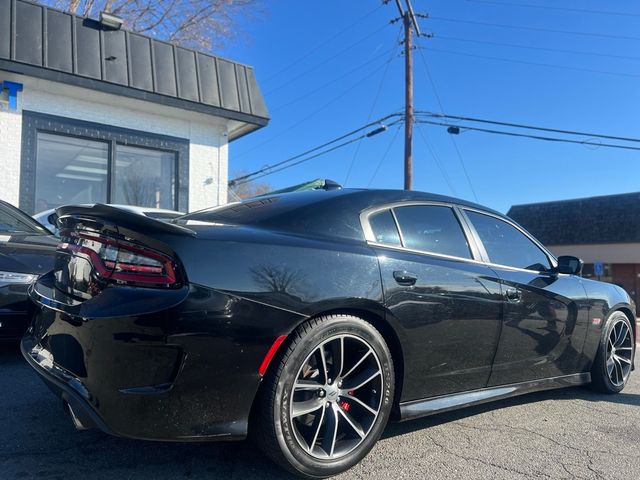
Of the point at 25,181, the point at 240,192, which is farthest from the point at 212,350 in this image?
the point at 240,192

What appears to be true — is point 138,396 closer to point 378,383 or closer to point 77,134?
point 378,383

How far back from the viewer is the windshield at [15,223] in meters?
4.92

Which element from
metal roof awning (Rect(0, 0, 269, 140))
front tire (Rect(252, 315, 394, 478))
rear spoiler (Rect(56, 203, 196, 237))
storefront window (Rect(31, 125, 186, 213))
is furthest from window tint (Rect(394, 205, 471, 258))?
storefront window (Rect(31, 125, 186, 213))

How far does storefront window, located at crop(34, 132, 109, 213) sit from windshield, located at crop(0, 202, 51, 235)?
3833 millimetres

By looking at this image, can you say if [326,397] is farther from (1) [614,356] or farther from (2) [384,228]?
(1) [614,356]

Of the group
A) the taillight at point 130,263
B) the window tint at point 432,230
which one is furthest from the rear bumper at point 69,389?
the window tint at point 432,230

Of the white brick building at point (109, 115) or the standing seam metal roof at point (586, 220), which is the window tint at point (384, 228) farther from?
the standing seam metal roof at point (586, 220)

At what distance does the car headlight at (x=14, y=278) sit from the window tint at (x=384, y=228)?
9.21ft

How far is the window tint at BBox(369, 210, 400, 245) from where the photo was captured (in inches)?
122

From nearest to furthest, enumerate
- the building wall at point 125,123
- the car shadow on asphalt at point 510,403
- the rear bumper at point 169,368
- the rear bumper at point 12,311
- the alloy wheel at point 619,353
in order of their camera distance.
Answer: the rear bumper at point 169,368
the car shadow on asphalt at point 510,403
the rear bumper at point 12,311
the alloy wheel at point 619,353
the building wall at point 125,123

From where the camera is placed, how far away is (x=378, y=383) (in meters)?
2.79

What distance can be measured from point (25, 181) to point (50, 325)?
6.94 metres

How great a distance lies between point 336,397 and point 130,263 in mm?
1206

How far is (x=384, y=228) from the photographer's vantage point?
10.3 ft
